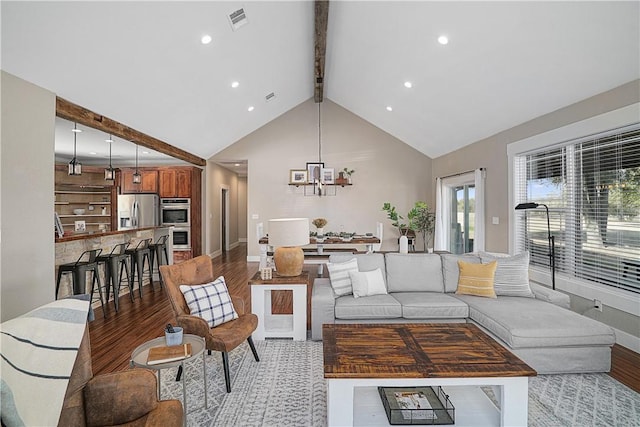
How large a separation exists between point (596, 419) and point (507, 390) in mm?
863

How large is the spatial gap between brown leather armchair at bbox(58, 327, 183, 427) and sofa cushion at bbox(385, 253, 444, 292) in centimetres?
268

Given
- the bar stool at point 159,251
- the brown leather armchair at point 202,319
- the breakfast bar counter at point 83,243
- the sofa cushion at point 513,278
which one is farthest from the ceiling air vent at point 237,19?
the sofa cushion at point 513,278

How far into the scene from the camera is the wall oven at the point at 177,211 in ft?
27.9

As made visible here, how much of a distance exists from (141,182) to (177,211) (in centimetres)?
117

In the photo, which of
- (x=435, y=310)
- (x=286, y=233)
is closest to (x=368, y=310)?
(x=435, y=310)

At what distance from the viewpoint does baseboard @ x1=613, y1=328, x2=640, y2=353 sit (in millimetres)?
3186

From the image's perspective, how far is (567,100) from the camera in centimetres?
387

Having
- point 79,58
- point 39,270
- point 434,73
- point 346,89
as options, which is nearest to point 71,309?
point 39,270

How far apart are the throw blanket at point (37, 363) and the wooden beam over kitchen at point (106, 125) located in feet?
9.81

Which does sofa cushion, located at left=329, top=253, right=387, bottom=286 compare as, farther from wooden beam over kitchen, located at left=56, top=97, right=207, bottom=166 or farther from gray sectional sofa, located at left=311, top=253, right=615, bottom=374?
wooden beam over kitchen, located at left=56, top=97, right=207, bottom=166

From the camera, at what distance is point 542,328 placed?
2.73 metres

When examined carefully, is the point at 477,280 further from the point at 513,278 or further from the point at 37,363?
the point at 37,363

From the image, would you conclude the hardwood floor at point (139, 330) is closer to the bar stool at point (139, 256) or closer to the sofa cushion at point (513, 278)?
the bar stool at point (139, 256)

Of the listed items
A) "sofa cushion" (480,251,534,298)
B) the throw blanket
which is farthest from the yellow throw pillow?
the throw blanket
